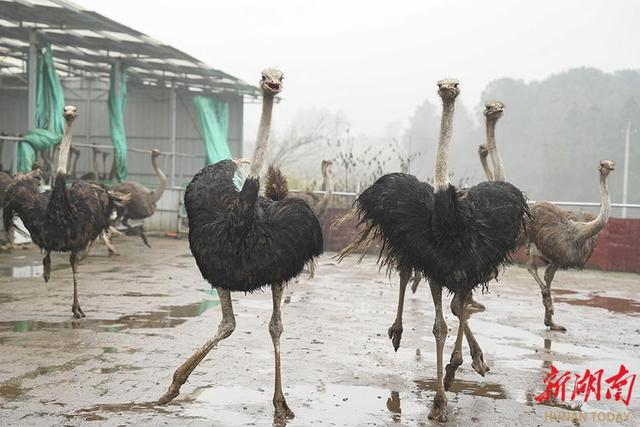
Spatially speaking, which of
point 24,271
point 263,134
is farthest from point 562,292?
point 263,134

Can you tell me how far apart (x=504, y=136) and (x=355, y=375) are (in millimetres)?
53677

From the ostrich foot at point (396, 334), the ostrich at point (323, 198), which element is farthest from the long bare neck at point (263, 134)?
the ostrich at point (323, 198)

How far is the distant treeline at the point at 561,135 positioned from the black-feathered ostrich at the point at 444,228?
1333 inches

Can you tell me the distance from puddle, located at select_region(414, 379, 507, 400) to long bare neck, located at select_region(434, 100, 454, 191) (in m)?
1.59

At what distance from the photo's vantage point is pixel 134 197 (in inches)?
637

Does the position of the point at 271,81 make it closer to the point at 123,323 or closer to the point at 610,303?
the point at 123,323

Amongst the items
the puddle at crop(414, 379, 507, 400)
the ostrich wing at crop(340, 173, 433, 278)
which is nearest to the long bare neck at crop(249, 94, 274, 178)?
the ostrich wing at crop(340, 173, 433, 278)

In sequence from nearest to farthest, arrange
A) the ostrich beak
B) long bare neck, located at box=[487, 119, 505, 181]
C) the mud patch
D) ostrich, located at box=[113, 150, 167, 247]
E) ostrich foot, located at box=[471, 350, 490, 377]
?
ostrich foot, located at box=[471, 350, 490, 377] < the ostrich beak < long bare neck, located at box=[487, 119, 505, 181] < the mud patch < ostrich, located at box=[113, 150, 167, 247]

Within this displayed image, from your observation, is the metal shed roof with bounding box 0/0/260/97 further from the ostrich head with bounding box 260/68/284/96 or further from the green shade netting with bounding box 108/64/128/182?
the ostrich head with bounding box 260/68/284/96

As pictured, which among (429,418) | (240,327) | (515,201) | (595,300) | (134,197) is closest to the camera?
(429,418)

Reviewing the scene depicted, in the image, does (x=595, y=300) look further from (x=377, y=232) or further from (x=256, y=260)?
(x=256, y=260)

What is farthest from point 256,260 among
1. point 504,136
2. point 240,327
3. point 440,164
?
point 504,136

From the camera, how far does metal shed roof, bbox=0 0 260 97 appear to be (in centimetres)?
1617

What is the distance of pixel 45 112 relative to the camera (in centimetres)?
1708
